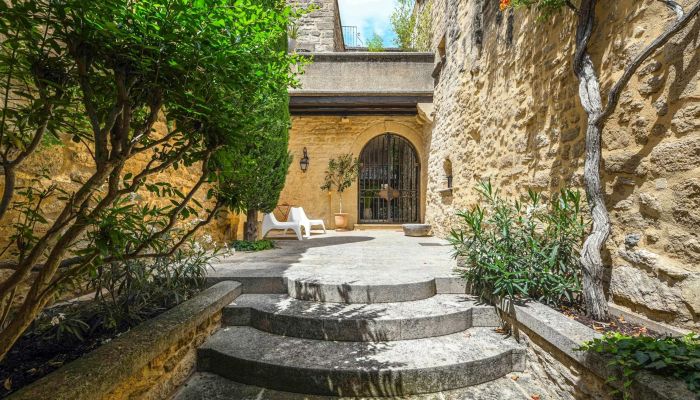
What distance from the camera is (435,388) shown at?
1.94 m

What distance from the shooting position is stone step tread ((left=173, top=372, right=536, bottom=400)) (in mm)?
1900

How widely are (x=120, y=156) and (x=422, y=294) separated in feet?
7.76

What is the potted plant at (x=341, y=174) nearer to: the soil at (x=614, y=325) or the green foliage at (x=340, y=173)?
the green foliage at (x=340, y=173)

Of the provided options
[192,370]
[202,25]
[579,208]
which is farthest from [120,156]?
[579,208]

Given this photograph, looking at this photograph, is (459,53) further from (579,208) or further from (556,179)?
(579,208)

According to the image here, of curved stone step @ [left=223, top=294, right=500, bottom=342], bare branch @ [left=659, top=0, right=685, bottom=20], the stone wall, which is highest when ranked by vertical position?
bare branch @ [left=659, top=0, right=685, bottom=20]

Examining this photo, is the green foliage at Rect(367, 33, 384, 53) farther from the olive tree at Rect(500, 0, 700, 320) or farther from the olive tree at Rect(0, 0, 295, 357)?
the olive tree at Rect(0, 0, 295, 357)

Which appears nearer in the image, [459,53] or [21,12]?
[21,12]

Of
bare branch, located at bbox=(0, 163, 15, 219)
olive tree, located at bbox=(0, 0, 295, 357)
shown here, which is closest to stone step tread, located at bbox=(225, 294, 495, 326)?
olive tree, located at bbox=(0, 0, 295, 357)

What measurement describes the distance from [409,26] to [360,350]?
1067cm

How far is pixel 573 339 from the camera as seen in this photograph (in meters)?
1.80

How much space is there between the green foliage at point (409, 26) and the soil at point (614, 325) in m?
8.20

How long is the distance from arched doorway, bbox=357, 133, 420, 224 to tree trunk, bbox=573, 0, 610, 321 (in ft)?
22.7

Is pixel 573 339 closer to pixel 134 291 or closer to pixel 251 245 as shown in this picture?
pixel 134 291
